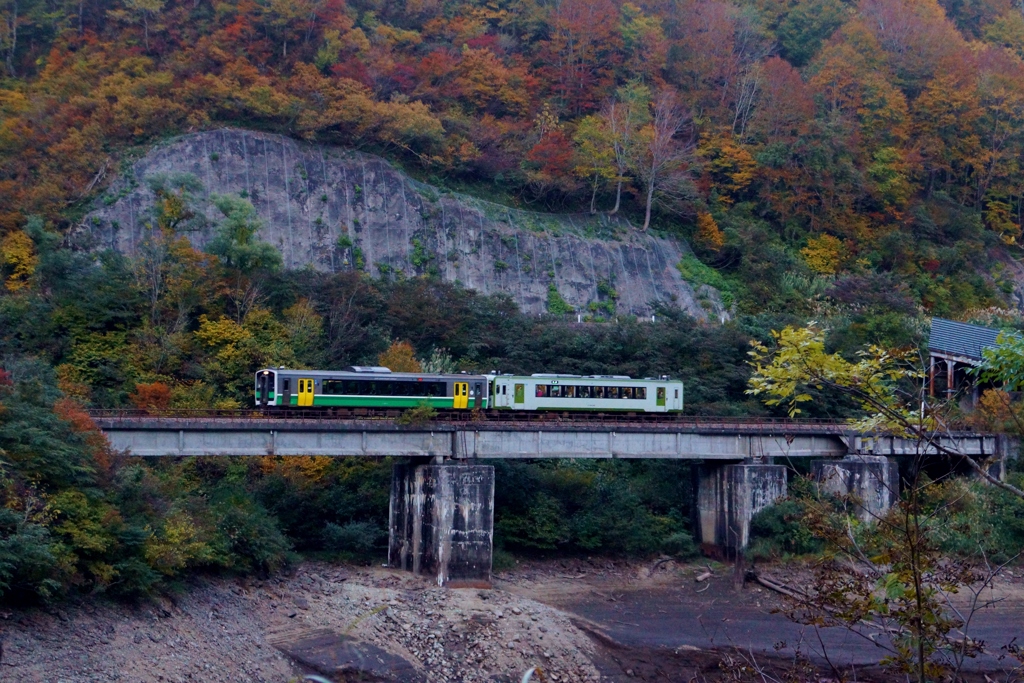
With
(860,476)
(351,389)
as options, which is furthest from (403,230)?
(860,476)

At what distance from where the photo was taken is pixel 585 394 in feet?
127

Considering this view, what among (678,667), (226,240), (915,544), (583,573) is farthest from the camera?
(226,240)

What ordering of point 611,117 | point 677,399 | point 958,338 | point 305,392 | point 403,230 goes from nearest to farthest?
point 305,392 → point 677,399 → point 958,338 → point 403,230 → point 611,117

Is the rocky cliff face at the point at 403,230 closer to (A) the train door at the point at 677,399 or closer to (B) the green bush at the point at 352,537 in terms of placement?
(A) the train door at the point at 677,399

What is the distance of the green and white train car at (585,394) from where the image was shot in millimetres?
37688

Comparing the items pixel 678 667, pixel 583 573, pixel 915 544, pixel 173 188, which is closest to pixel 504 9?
pixel 173 188

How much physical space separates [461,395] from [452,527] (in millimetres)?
5840

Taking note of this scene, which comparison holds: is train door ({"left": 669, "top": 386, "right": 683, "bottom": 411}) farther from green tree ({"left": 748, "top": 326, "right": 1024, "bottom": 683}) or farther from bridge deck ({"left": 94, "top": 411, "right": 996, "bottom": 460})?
green tree ({"left": 748, "top": 326, "right": 1024, "bottom": 683})

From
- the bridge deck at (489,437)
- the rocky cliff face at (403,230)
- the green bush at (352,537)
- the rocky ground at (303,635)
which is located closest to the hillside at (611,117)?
the rocky cliff face at (403,230)

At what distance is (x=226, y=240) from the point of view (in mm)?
43344

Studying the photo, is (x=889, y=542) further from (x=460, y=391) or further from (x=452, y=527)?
(x=460, y=391)

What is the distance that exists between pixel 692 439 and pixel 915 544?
29120 millimetres

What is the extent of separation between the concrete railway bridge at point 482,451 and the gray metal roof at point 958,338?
3955 millimetres

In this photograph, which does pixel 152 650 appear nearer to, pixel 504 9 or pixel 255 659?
pixel 255 659
